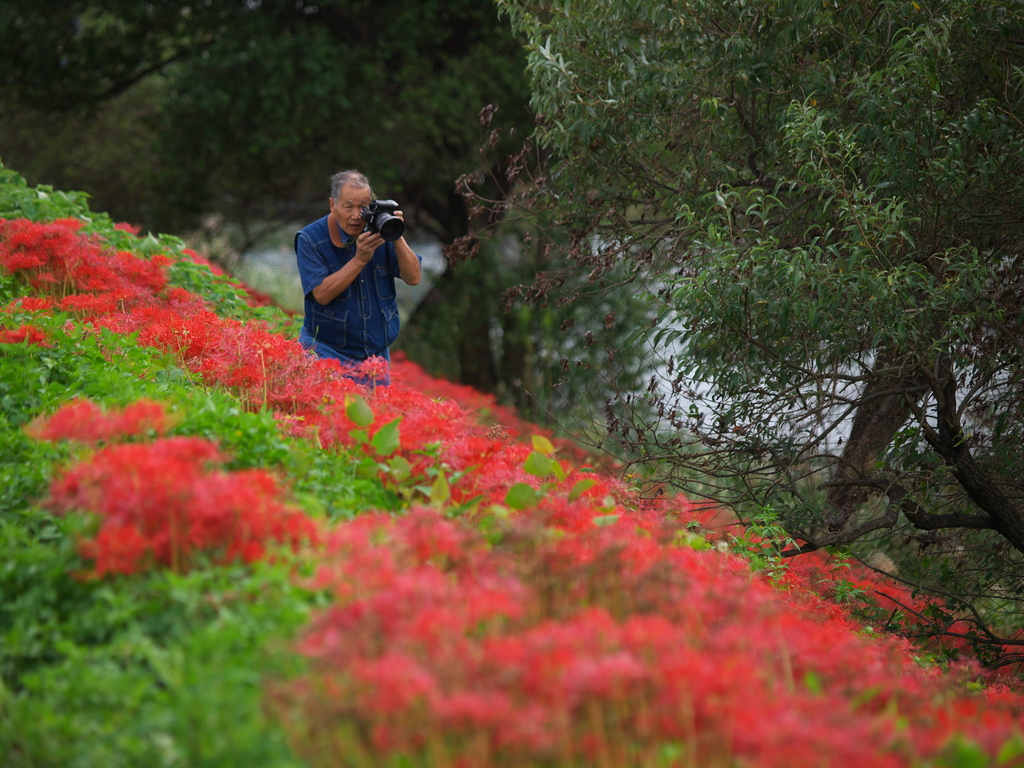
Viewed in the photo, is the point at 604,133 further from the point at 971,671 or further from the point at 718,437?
the point at 971,671

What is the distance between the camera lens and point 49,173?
13.2 m

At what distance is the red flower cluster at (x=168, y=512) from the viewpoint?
2.66 m

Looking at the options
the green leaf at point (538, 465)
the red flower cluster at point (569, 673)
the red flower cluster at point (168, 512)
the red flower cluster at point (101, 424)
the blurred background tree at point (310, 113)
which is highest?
the blurred background tree at point (310, 113)

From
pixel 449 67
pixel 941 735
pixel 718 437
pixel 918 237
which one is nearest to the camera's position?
pixel 941 735

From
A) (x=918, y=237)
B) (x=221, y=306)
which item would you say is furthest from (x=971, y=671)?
(x=221, y=306)

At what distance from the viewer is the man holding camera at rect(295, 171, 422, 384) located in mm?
4645

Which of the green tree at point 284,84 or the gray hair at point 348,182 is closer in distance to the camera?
the gray hair at point 348,182

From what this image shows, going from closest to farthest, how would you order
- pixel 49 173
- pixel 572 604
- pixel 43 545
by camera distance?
pixel 572 604, pixel 43 545, pixel 49 173

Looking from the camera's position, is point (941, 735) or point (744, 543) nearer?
point (941, 735)

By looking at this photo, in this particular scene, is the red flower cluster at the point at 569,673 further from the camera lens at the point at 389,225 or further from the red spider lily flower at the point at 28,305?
the red spider lily flower at the point at 28,305

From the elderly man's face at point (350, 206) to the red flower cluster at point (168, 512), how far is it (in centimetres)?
217

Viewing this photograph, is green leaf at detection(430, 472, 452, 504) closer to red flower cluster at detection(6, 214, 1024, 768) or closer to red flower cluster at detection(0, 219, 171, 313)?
red flower cluster at detection(6, 214, 1024, 768)

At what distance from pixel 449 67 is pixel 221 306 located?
5217 mm

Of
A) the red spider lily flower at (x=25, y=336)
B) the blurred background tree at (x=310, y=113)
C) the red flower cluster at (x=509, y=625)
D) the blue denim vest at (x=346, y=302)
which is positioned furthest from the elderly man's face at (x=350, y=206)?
the blurred background tree at (x=310, y=113)
